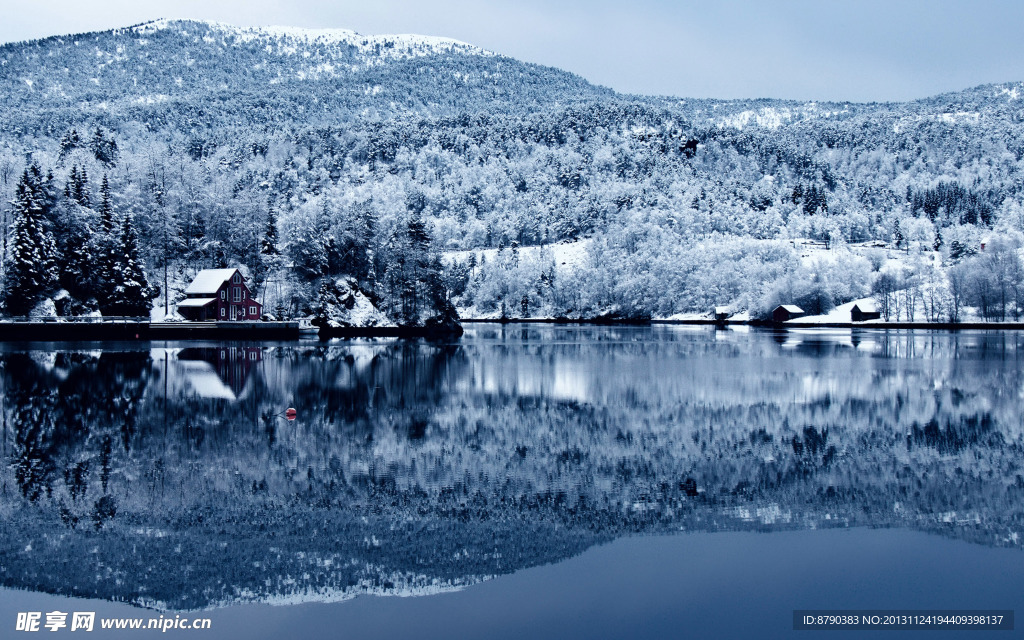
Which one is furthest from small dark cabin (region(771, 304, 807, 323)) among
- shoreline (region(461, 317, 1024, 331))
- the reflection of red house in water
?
the reflection of red house in water

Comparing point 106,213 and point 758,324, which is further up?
point 106,213

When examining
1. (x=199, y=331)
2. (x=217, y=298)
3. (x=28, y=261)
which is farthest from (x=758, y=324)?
(x=28, y=261)

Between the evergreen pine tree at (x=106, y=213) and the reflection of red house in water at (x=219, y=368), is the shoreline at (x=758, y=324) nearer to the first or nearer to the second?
the evergreen pine tree at (x=106, y=213)

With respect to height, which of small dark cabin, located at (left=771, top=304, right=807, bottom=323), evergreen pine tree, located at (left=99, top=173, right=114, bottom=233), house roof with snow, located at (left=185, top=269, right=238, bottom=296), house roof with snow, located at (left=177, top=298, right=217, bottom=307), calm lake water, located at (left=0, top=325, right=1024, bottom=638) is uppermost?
evergreen pine tree, located at (left=99, top=173, right=114, bottom=233)

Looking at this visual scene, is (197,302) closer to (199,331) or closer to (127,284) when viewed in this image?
(199,331)

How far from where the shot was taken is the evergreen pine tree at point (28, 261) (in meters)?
79.8

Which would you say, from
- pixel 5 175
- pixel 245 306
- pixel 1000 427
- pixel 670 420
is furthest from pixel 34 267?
pixel 1000 427

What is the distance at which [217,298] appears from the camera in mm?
95000

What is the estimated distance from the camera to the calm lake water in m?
13.0

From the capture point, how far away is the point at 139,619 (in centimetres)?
1227

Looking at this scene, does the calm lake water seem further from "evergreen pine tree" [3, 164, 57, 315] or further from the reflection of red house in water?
"evergreen pine tree" [3, 164, 57, 315]

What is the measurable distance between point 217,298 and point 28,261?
1908 cm

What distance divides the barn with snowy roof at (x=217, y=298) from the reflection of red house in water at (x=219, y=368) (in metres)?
24.8

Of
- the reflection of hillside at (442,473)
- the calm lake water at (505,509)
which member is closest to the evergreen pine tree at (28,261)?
the reflection of hillside at (442,473)
